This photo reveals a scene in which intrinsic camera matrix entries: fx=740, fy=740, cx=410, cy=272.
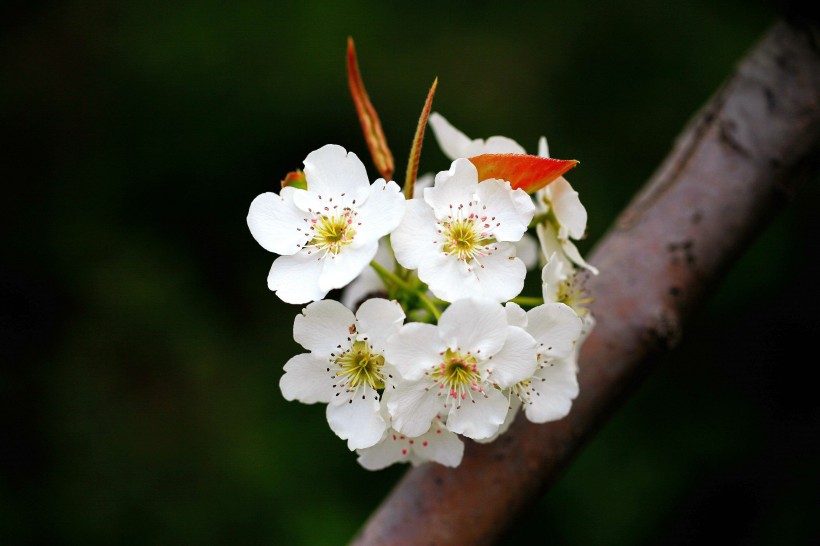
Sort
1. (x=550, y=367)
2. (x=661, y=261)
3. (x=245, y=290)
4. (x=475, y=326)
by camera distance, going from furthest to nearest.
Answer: (x=245, y=290), (x=661, y=261), (x=550, y=367), (x=475, y=326)

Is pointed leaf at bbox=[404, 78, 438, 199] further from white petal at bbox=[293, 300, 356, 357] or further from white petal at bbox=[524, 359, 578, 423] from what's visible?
white petal at bbox=[524, 359, 578, 423]

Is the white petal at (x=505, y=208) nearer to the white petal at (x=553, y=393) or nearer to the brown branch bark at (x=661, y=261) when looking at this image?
the white petal at (x=553, y=393)

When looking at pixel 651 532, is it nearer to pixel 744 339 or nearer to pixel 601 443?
pixel 601 443

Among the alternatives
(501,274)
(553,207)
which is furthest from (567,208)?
(501,274)

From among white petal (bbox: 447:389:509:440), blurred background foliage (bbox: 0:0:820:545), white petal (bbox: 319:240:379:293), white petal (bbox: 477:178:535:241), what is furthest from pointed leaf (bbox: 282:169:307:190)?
blurred background foliage (bbox: 0:0:820:545)

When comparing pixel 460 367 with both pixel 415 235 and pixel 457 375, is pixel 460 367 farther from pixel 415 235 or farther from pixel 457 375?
pixel 415 235

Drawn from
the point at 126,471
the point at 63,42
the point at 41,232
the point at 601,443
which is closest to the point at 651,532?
the point at 601,443
